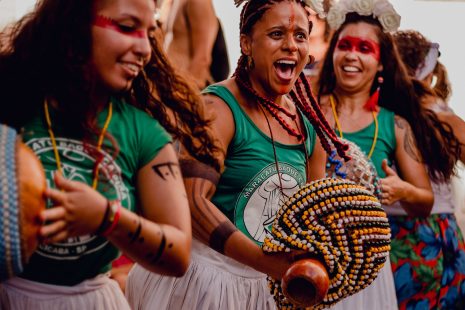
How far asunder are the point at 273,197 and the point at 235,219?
16 centimetres

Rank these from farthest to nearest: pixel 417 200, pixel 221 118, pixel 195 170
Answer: pixel 417 200, pixel 221 118, pixel 195 170

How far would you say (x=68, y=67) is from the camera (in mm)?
2369

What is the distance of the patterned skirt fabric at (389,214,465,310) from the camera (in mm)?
4586

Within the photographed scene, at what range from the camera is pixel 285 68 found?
3.33m

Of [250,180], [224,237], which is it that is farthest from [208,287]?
[250,180]

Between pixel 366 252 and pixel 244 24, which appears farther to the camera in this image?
pixel 244 24

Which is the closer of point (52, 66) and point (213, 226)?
point (52, 66)

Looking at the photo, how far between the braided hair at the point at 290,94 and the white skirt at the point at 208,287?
0.56 m

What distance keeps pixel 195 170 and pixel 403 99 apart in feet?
6.75

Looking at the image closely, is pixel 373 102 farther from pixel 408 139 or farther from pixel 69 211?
pixel 69 211

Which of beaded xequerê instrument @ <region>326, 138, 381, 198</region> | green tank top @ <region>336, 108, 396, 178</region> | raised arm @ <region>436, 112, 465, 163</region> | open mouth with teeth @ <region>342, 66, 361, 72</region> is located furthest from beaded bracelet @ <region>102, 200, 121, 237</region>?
raised arm @ <region>436, 112, 465, 163</region>

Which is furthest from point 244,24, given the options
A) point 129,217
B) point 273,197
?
point 129,217

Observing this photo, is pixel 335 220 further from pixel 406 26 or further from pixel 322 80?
pixel 406 26

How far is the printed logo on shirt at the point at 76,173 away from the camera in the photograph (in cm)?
230
